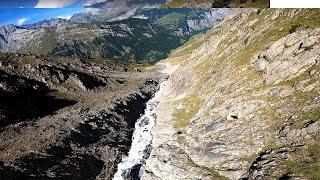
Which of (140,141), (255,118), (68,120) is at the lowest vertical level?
(140,141)

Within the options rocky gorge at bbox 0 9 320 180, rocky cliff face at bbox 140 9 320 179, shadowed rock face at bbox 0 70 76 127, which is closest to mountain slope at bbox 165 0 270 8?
rocky gorge at bbox 0 9 320 180

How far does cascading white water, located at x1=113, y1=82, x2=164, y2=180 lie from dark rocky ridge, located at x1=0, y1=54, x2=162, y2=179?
54.8 inches

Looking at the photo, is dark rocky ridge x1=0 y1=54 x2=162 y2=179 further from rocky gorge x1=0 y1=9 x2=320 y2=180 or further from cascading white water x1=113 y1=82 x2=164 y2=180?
cascading white water x1=113 y1=82 x2=164 y2=180

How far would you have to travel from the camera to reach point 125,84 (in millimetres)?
146750

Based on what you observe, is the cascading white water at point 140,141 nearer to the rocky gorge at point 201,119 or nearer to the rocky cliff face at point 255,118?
the rocky gorge at point 201,119

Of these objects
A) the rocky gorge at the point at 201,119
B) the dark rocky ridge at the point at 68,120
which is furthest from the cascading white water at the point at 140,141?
the dark rocky ridge at the point at 68,120

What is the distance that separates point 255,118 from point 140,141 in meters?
32.8

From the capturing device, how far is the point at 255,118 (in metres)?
60.4

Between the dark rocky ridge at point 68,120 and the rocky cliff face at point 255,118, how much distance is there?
33.9ft

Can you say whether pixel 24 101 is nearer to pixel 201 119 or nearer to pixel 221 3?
pixel 201 119

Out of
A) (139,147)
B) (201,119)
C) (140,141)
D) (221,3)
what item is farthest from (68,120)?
(221,3)

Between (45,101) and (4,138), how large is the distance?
35344 mm

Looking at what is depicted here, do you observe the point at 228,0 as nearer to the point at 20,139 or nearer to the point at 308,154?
the point at 308,154

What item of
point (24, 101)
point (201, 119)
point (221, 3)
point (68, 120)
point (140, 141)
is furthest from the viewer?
point (24, 101)
